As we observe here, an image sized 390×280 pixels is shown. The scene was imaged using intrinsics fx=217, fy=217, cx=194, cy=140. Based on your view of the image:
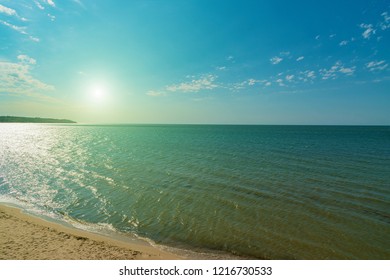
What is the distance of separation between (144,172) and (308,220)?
1791 cm

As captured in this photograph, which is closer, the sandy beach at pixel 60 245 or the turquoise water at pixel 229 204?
the sandy beach at pixel 60 245

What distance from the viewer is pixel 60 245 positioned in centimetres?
1031

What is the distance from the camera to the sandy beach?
950 cm

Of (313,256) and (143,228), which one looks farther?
(143,228)

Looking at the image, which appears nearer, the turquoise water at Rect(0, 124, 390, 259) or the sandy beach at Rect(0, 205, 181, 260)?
the sandy beach at Rect(0, 205, 181, 260)

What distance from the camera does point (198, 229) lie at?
1280cm

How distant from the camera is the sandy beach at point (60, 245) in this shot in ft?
31.2

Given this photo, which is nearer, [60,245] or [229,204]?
[60,245]
